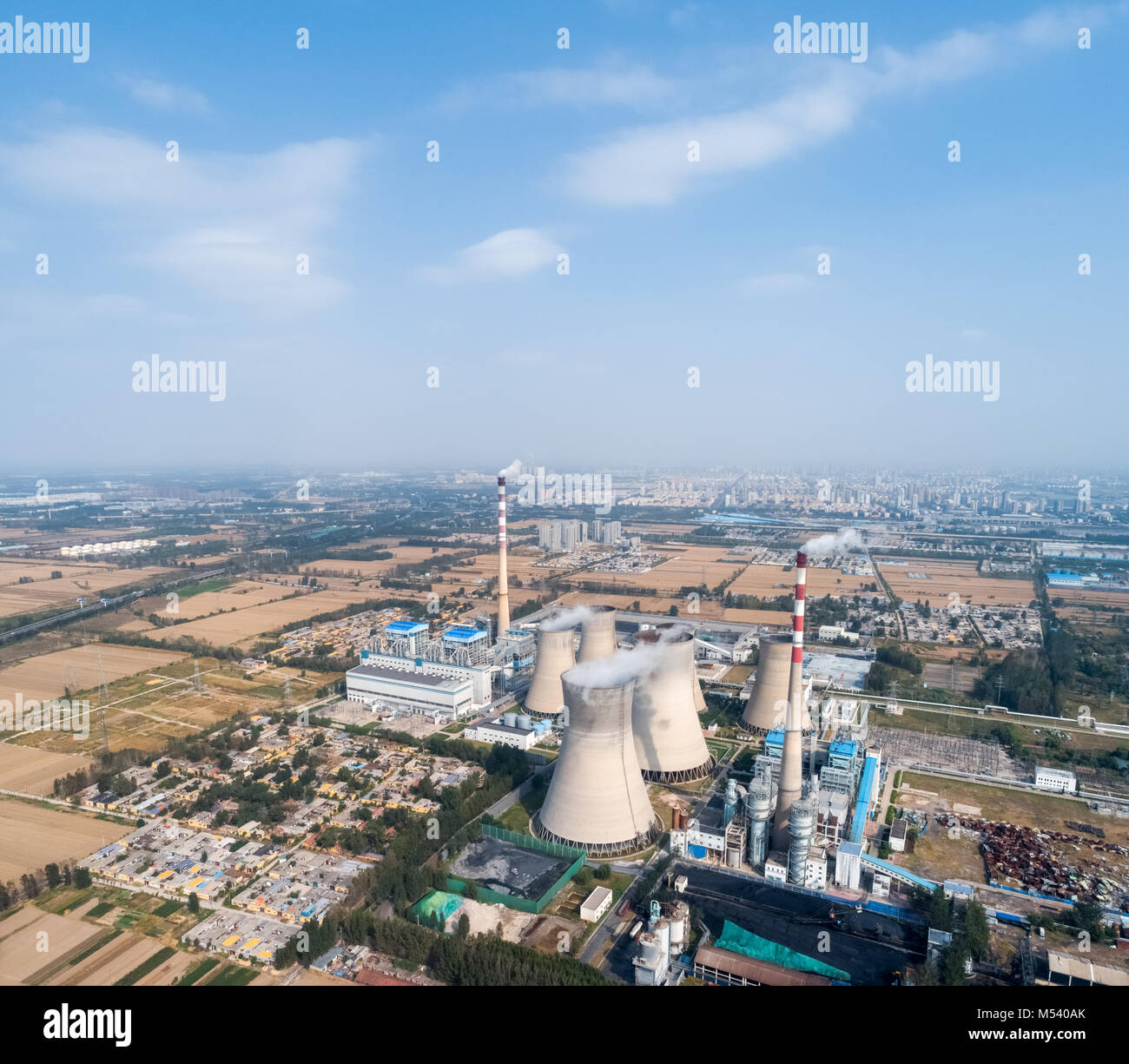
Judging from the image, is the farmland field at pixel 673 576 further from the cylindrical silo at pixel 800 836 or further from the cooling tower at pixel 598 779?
the cylindrical silo at pixel 800 836

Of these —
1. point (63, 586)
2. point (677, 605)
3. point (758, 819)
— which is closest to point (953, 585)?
point (677, 605)

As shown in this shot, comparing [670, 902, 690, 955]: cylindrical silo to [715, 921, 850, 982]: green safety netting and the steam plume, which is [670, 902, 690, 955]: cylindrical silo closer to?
[715, 921, 850, 982]: green safety netting

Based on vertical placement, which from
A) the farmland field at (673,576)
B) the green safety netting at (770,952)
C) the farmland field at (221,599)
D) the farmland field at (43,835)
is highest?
the farmland field at (673,576)

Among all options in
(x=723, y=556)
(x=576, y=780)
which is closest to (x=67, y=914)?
(x=576, y=780)

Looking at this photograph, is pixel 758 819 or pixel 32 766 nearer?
pixel 758 819

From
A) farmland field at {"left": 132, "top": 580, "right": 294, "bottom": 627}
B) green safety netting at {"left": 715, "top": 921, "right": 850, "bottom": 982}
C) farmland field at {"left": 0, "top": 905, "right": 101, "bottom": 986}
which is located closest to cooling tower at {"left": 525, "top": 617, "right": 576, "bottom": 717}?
green safety netting at {"left": 715, "top": 921, "right": 850, "bottom": 982}

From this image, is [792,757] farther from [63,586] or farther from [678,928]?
[63,586]

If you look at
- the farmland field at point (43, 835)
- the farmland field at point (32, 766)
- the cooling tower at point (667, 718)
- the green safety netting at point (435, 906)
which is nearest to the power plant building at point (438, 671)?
the cooling tower at point (667, 718)
